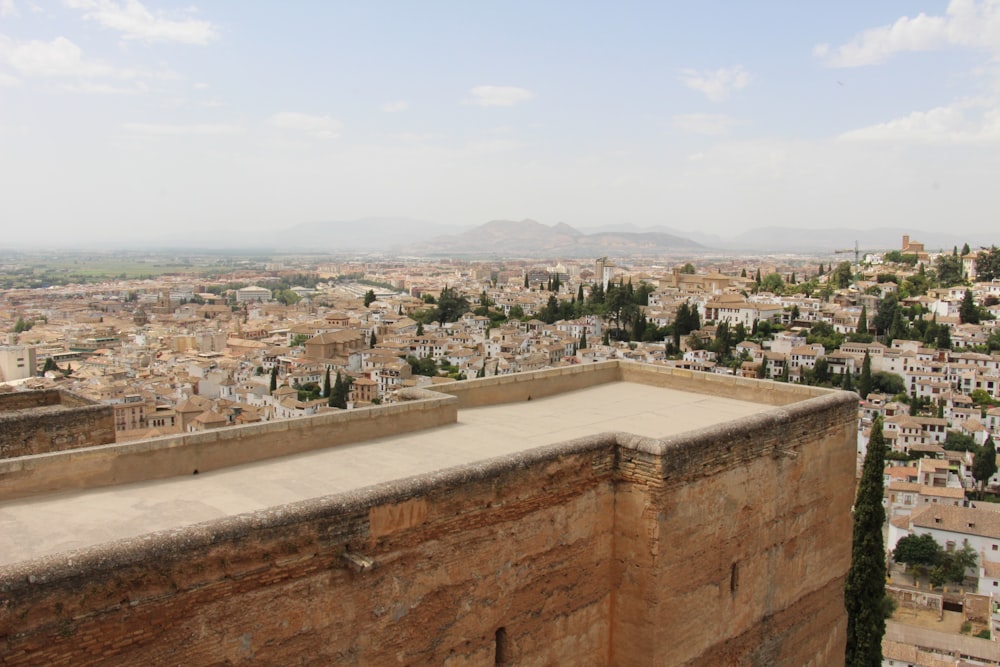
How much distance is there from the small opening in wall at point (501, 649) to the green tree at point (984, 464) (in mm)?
50889

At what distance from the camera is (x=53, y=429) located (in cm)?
720

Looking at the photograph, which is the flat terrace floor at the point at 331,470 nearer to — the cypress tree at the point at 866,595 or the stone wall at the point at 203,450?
the stone wall at the point at 203,450

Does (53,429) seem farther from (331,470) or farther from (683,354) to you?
(683,354)

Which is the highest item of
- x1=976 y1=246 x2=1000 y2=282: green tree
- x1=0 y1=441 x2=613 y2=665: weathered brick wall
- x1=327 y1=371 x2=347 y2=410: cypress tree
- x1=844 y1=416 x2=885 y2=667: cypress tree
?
x1=0 y1=441 x2=613 y2=665: weathered brick wall

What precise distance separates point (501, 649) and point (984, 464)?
51.2m

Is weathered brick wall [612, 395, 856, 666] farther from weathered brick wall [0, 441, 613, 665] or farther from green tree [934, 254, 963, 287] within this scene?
green tree [934, 254, 963, 287]

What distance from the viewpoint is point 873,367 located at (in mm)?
63312

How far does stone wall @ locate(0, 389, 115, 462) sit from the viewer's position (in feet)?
22.7

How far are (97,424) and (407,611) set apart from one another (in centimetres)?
437

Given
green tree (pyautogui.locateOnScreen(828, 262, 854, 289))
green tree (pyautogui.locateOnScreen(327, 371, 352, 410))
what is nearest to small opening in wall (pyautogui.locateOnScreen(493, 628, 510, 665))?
green tree (pyautogui.locateOnScreen(327, 371, 352, 410))

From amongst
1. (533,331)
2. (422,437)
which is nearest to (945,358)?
(533,331)

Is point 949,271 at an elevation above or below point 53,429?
below

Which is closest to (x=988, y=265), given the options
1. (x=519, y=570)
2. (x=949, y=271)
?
(x=949, y=271)

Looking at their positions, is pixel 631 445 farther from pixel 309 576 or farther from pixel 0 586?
pixel 0 586
